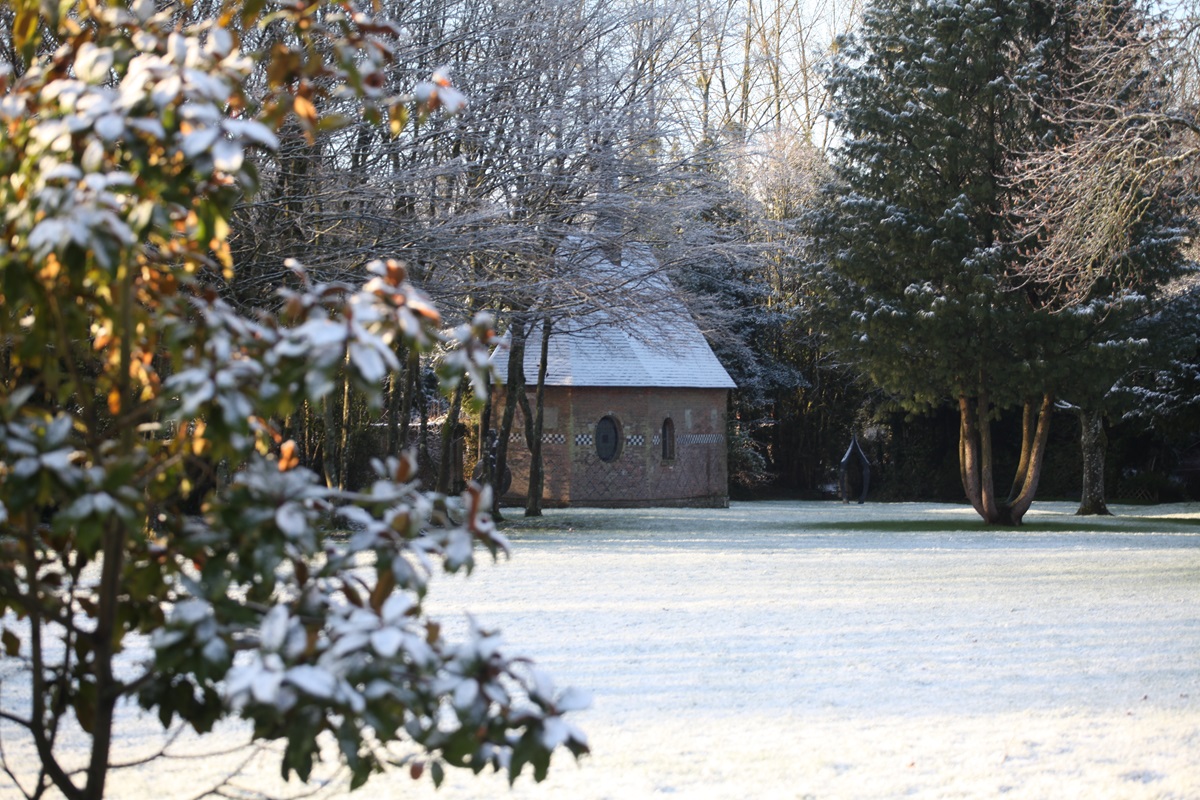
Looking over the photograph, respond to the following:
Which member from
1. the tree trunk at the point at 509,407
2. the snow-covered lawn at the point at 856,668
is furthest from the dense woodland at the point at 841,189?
the snow-covered lawn at the point at 856,668

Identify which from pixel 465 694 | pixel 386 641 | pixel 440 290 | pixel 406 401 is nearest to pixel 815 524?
pixel 406 401

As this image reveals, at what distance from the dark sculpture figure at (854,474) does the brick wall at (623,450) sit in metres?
3.94

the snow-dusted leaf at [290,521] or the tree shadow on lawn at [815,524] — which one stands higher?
the snow-dusted leaf at [290,521]

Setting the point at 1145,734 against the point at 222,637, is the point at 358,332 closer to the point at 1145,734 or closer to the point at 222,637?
the point at 222,637

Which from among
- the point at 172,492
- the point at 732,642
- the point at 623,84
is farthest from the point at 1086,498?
the point at 172,492

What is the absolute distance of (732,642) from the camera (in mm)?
8922

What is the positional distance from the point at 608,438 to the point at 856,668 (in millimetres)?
22807

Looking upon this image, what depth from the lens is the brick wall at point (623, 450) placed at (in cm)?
3017

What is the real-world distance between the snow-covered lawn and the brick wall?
42.5 ft

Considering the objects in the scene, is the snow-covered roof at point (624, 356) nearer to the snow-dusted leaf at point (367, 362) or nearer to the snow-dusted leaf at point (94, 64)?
the snow-dusted leaf at point (94, 64)

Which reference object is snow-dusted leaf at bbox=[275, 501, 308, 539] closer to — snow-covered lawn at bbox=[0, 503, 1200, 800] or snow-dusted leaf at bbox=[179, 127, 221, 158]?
snow-dusted leaf at bbox=[179, 127, 221, 158]

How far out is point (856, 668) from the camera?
791cm

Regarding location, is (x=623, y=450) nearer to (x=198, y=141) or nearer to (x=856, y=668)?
(x=856, y=668)

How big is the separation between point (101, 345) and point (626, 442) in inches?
1089
